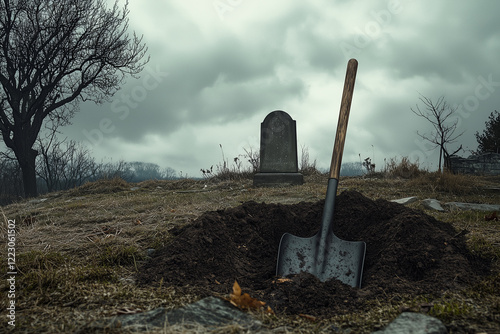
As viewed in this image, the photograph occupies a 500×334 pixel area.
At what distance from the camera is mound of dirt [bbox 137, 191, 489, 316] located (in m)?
2.01

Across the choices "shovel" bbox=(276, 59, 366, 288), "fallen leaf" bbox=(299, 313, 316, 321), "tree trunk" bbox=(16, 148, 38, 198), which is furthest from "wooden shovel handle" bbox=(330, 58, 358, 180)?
"tree trunk" bbox=(16, 148, 38, 198)

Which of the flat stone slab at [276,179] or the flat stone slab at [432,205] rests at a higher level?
the flat stone slab at [276,179]

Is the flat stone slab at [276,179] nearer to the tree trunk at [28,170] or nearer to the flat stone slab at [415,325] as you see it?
the flat stone slab at [415,325]

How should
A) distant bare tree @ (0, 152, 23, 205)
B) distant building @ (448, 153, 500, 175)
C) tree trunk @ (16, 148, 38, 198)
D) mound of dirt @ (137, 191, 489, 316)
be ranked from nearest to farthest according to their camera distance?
mound of dirt @ (137, 191, 489, 316)
tree trunk @ (16, 148, 38, 198)
distant building @ (448, 153, 500, 175)
distant bare tree @ (0, 152, 23, 205)

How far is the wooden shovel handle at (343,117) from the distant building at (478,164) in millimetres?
12628

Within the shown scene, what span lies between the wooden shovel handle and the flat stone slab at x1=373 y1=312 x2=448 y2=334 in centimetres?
157

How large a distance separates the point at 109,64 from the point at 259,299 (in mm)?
14580

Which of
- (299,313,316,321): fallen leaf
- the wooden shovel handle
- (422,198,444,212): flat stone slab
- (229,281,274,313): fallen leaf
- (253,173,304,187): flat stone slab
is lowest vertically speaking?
(299,313,316,321): fallen leaf

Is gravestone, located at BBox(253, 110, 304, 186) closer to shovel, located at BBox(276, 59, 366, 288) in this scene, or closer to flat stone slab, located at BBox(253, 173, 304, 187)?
flat stone slab, located at BBox(253, 173, 304, 187)

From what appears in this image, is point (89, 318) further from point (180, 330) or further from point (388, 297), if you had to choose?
point (388, 297)

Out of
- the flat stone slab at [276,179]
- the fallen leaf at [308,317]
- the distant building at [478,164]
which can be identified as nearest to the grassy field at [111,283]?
the fallen leaf at [308,317]

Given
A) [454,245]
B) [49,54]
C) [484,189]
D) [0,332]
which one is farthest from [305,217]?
[49,54]

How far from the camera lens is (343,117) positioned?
128 inches

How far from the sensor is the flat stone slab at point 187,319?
1486mm
